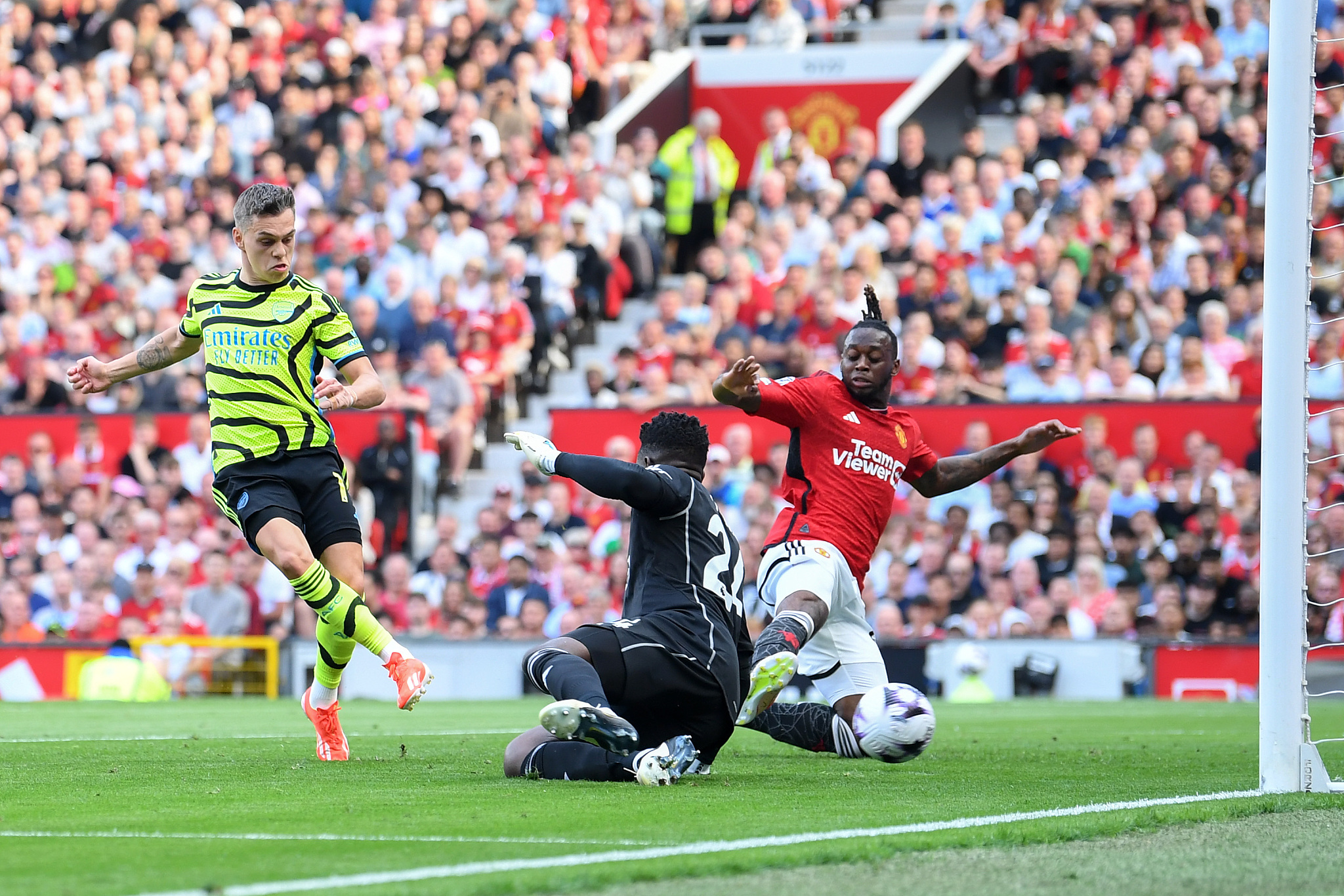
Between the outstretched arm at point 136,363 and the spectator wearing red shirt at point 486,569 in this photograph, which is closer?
the outstretched arm at point 136,363

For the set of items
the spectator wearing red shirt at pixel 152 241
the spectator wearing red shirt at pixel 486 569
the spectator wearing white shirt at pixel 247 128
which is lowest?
the spectator wearing red shirt at pixel 486 569

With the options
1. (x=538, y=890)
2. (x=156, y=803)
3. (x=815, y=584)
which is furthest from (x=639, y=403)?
(x=538, y=890)

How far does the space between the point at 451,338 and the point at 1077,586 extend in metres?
7.20

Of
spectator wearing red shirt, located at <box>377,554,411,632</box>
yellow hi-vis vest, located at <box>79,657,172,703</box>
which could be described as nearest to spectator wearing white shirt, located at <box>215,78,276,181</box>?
spectator wearing red shirt, located at <box>377,554,411,632</box>

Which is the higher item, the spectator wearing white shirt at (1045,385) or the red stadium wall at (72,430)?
the spectator wearing white shirt at (1045,385)

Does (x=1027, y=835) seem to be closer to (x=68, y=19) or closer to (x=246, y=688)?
(x=246, y=688)

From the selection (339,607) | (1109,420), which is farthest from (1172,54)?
(339,607)

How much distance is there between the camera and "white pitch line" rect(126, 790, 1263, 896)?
14.3 feet

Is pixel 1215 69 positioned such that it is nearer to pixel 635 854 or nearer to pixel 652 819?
pixel 652 819

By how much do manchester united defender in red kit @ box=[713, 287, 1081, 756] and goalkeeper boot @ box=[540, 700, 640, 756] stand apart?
191 centimetres

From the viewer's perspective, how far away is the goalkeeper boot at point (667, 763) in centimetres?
682

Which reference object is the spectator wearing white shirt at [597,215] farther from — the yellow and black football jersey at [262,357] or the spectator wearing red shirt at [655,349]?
the yellow and black football jersey at [262,357]

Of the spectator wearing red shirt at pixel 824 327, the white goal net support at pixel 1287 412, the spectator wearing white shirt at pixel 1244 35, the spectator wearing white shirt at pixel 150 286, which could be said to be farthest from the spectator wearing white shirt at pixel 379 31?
the white goal net support at pixel 1287 412

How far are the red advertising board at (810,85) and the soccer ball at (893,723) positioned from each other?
56.2 feet
